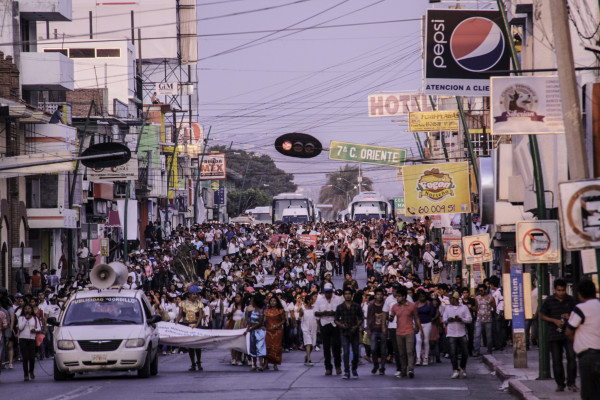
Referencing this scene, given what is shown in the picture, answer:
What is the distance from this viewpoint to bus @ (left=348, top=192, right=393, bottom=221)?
3137 inches

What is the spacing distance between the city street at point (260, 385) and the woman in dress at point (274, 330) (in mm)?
342

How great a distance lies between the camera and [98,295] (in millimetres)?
20531

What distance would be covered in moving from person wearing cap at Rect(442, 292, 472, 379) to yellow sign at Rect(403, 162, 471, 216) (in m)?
13.9

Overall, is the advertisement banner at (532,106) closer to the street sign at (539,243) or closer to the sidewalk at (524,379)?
the street sign at (539,243)

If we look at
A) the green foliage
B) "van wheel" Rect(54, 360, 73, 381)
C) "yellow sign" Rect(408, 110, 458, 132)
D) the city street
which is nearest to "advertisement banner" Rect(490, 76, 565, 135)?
the city street

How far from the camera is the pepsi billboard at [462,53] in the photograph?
25.0 metres

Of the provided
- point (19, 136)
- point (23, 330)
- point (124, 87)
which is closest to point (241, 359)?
point (23, 330)

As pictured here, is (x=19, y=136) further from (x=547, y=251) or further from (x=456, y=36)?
(x=547, y=251)

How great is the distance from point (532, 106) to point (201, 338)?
9602 millimetres

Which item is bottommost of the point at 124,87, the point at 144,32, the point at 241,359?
the point at 241,359

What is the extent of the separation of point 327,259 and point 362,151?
13.9m

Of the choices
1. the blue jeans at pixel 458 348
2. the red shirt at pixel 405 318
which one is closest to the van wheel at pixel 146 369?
the red shirt at pixel 405 318

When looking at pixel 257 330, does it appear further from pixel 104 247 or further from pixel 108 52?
pixel 108 52

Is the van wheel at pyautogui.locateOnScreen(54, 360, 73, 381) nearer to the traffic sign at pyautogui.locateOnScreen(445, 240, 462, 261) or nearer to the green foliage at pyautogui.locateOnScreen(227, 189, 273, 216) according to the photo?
the traffic sign at pyautogui.locateOnScreen(445, 240, 462, 261)
